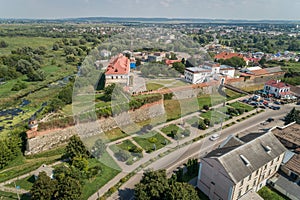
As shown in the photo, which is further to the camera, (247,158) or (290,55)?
(290,55)

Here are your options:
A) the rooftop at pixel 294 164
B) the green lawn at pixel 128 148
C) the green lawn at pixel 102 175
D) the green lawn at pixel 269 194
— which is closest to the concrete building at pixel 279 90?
the rooftop at pixel 294 164

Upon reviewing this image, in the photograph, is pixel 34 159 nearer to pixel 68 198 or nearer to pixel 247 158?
pixel 68 198

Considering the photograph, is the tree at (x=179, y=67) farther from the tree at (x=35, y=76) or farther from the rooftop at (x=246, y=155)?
the tree at (x=35, y=76)

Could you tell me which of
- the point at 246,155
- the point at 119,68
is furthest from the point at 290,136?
the point at 119,68

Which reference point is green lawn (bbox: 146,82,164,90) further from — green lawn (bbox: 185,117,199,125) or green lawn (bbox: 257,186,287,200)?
green lawn (bbox: 257,186,287,200)

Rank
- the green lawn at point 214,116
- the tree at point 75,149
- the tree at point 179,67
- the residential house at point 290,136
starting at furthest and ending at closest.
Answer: the tree at point 179,67, the green lawn at point 214,116, the residential house at point 290,136, the tree at point 75,149

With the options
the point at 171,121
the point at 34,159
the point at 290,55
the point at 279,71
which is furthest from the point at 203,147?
the point at 290,55

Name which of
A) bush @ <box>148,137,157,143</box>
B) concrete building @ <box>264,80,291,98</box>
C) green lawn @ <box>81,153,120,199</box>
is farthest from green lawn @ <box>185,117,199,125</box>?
concrete building @ <box>264,80,291,98</box>
